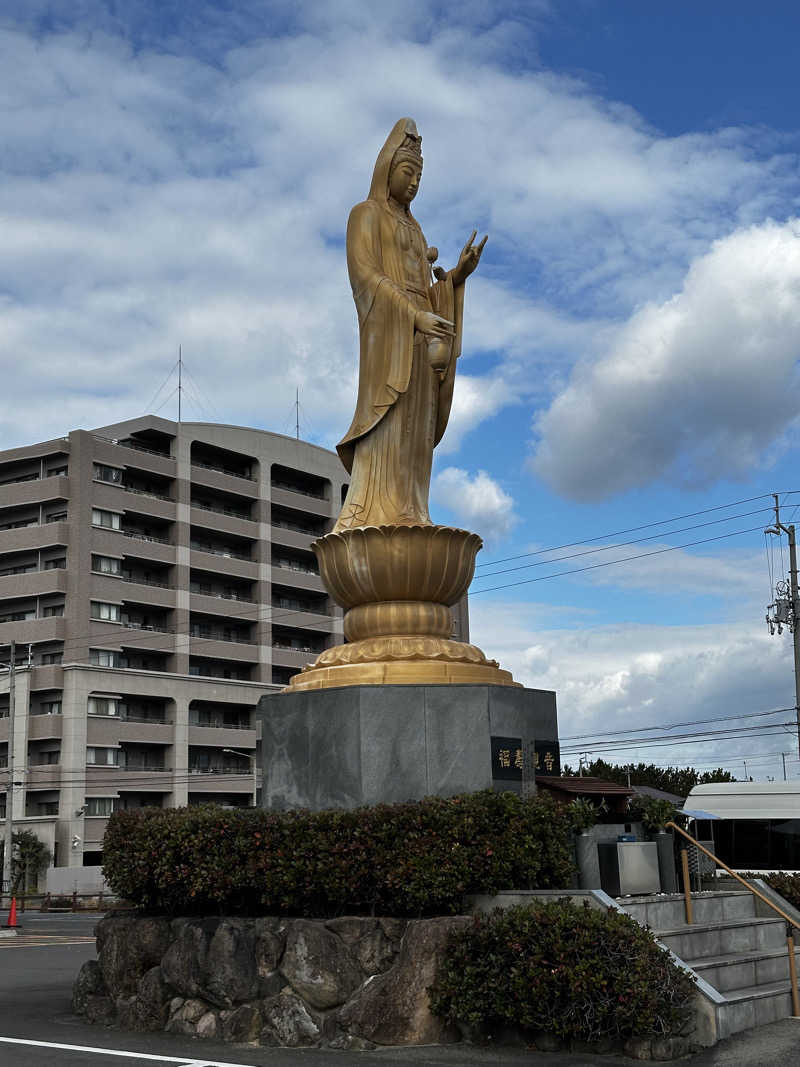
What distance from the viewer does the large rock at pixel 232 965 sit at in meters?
10.6

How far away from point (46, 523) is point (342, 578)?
151ft

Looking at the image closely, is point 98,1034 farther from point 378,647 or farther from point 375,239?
point 375,239

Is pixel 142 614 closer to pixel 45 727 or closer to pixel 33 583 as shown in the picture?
pixel 33 583

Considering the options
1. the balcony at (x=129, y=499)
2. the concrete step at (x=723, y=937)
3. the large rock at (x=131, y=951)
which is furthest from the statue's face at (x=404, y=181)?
the balcony at (x=129, y=499)

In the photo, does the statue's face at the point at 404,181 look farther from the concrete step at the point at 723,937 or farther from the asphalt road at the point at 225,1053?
the asphalt road at the point at 225,1053

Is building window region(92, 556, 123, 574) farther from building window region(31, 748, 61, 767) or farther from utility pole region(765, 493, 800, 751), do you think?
utility pole region(765, 493, 800, 751)

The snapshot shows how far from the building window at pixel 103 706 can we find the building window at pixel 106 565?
20.8ft

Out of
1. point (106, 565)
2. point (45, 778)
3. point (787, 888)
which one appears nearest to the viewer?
point (787, 888)

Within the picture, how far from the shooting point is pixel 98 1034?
10.9 metres

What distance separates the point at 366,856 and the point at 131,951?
9.65 feet

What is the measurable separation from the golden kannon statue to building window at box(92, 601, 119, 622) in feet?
145

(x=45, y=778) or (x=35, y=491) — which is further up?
(x=35, y=491)

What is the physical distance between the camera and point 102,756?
55375mm

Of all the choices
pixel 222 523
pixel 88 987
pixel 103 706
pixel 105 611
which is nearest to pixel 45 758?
pixel 103 706
